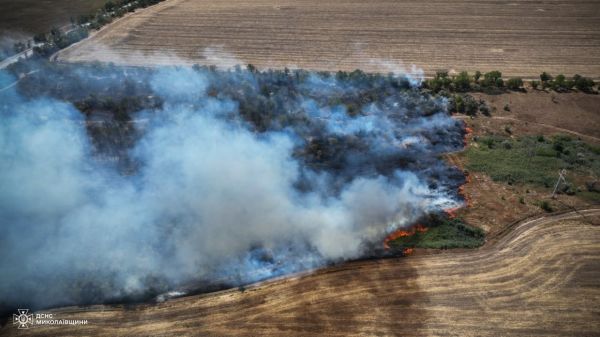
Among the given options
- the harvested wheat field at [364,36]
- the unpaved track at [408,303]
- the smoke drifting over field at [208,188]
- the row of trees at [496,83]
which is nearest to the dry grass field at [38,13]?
the harvested wheat field at [364,36]

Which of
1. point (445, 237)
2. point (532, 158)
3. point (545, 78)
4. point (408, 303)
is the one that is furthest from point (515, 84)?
point (408, 303)

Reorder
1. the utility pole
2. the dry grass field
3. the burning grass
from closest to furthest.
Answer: the burning grass → the utility pole → the dry grass field

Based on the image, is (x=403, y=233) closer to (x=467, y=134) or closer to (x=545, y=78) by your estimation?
(x=467, y=134)

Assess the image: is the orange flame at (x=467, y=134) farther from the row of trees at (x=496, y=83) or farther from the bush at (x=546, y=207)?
the bush at (x=546, y=207)

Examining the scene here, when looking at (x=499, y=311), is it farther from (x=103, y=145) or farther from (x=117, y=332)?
(x=103, y=145)

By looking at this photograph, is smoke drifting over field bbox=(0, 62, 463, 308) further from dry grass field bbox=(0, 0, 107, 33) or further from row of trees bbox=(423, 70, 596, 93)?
dry grass field bbox=(0, 0, 107, 33)

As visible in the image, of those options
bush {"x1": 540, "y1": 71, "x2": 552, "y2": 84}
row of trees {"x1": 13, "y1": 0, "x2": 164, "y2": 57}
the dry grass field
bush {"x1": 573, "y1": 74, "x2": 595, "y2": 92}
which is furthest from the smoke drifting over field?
the dry grass field

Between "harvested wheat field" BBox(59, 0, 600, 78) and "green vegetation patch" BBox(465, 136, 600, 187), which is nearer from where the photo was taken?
"green vegetation patch" BBox(465, 136, 600, 187)
